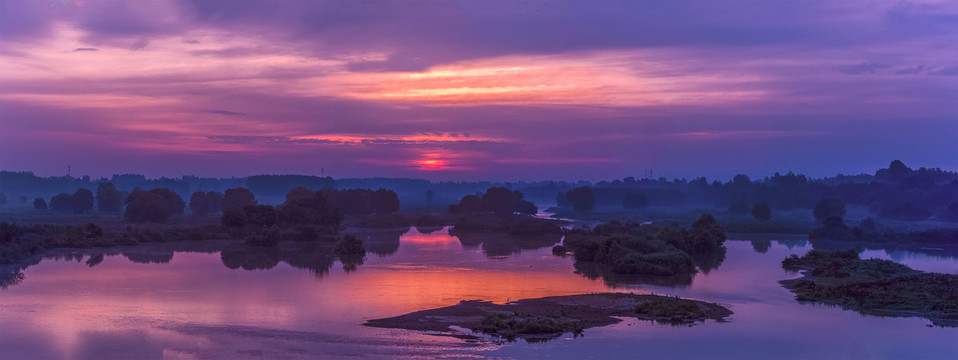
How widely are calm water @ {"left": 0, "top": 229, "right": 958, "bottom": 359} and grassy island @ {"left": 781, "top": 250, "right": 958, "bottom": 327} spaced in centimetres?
134

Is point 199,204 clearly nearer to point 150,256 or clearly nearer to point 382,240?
point 382,240

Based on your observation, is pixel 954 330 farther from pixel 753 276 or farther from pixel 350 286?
pixel 350 286

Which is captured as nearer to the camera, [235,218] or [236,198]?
[235,218]

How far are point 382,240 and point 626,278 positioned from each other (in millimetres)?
33274

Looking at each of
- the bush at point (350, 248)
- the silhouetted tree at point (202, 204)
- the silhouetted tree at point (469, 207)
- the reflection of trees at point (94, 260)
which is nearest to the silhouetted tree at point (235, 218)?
the reflection of trees at point (94, 260)

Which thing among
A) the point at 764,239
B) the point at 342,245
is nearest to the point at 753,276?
the point at 342,245

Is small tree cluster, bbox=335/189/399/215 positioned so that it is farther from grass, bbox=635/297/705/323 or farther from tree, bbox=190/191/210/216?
grass, bbox=635/297/705/323

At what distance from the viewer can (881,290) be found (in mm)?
33219

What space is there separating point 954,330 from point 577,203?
365ft

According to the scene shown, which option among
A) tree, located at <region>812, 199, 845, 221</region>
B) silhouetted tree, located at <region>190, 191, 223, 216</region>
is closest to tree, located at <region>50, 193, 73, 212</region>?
silhouetted tree, located at <region>190, 191, 223, 216</region>

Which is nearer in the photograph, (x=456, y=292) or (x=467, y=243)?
(x=456, y=292)

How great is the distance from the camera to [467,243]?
67688 millimetres

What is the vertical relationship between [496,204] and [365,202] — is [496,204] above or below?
above

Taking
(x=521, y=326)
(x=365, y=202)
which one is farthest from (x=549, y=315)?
(x=365, y=202)
